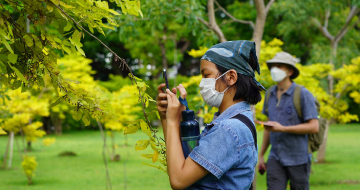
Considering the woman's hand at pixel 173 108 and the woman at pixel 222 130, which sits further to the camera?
the woman's hand at pixel 173 108

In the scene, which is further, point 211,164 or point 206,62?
point 206,62

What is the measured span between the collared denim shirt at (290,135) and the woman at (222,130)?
2018mm

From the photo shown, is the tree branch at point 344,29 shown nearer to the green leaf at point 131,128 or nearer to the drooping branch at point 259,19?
the drooping branch at point 259,19

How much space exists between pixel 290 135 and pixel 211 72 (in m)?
2.24

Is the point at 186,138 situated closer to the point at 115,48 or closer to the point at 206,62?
the point at 206,62

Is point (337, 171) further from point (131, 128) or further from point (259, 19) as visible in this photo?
point (131, 128)

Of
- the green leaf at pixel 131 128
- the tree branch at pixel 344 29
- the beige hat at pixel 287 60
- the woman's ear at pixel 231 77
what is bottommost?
the green leaf at pixel 131 128

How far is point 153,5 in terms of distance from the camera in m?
4.63

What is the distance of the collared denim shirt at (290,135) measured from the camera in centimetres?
360

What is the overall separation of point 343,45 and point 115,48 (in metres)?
16.6

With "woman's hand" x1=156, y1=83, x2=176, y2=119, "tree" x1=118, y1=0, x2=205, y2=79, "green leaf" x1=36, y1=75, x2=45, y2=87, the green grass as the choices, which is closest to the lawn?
the green grass

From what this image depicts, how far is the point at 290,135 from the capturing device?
145 inches

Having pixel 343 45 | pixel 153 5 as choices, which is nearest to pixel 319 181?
pixel 153 5

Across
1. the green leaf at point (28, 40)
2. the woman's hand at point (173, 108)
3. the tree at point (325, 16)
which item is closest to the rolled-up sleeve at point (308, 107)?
the woman's hand at point (173, 108)
